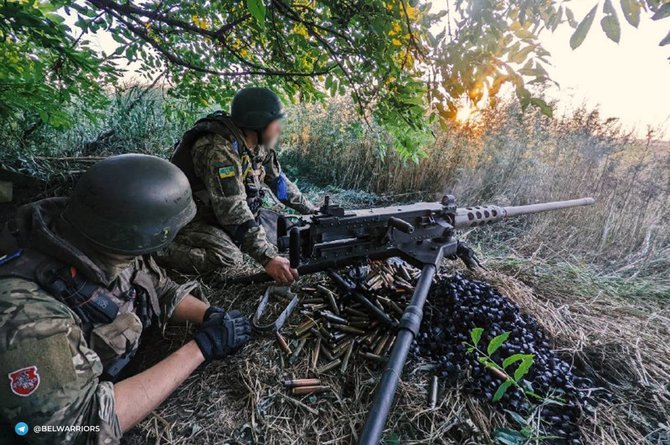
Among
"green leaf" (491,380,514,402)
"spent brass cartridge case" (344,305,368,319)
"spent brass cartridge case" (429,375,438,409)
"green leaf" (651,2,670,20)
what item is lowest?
"spent brass cartridge case" (429,375,438,409)

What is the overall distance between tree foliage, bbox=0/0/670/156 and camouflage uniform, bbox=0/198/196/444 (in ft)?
4.48

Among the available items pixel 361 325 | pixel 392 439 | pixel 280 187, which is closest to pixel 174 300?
pixel 361 325

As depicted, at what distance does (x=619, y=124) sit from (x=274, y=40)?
6.10m

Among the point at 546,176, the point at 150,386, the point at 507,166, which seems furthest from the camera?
the point at 507,166

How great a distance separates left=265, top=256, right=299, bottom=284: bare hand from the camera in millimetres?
2777

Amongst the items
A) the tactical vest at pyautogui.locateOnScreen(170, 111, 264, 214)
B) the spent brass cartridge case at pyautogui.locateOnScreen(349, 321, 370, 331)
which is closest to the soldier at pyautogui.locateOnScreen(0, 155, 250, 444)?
the spent brass cartridge case at pyautogui.locateOnScreen(349, 321, 370, 331)

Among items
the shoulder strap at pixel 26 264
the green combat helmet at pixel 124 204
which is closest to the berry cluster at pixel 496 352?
the green combat helmet at pixel 124 204

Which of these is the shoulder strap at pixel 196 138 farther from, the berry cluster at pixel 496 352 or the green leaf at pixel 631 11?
Answer: the green leaf at pixel 631 11

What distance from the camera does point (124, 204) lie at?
5.29 ft

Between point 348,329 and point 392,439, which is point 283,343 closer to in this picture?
point 348,329

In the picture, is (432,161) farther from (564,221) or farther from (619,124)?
(619,124)

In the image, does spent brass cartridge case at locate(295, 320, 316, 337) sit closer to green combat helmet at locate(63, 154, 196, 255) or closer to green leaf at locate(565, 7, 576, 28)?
green combat helmet at locate(63, 154, 196, 255)

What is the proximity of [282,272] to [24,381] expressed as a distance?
1.70 metres

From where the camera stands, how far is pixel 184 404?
2.04m
